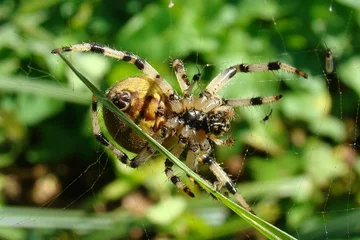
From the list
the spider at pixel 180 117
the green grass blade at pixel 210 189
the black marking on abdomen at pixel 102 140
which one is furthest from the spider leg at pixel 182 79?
the green grass blade at pixel 210 189

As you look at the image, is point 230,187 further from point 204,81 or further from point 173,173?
point 204,81

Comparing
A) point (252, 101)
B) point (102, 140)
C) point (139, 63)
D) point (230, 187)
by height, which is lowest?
point (230, 187)

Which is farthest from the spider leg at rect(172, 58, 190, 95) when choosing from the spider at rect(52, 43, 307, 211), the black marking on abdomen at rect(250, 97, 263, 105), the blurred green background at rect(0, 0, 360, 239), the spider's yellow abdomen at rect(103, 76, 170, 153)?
the blurred green background at rect(0, 0, 360, 239)

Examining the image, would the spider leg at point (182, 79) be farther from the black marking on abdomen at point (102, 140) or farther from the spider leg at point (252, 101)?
the black marking on abdomen at point (102, 140)

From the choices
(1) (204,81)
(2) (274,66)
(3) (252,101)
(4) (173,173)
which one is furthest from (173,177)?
(1) (204,81)

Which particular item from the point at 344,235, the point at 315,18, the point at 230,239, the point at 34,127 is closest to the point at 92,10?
the point at 34,127

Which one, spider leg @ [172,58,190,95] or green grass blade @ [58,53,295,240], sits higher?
green grass blade @ [58,53,295,240]

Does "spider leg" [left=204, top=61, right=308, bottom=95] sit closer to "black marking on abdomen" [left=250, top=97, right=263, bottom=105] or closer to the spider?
the spider
